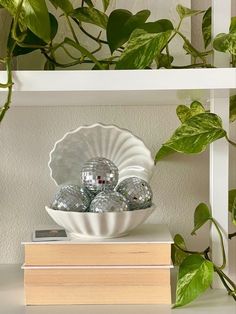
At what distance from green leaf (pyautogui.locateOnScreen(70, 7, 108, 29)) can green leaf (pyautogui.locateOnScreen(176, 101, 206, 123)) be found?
0.19 meters

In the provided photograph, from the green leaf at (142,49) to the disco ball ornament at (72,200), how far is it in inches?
7.5

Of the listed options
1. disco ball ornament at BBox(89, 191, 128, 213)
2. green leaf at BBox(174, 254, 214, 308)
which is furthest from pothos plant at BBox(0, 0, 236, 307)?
disco ball ornament at BBox(89, 191, 128, 213)

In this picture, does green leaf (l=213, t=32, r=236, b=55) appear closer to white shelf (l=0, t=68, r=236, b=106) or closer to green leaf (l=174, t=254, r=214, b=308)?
white shelf (l=0, t=68, r=236, b=106)

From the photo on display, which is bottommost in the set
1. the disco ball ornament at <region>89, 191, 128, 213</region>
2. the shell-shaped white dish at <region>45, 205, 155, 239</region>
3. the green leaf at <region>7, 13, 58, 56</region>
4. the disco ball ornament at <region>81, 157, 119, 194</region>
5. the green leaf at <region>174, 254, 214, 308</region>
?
the green leaf at <region>174, 254, 214, 308</region>

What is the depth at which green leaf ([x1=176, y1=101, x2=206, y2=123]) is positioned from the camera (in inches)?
42.4

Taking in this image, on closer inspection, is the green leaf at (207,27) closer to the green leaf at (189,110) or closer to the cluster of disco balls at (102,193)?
the green leaf at (189,110)

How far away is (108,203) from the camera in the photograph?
91cm

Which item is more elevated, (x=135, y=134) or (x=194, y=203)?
(x=135, y=134)

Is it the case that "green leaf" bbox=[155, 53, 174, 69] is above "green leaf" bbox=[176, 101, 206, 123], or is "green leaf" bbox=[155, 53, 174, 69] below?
above

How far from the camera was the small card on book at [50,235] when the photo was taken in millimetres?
932

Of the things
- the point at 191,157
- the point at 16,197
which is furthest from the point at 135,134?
the point at 16,197

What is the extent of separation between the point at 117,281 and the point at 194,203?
293 millimetres

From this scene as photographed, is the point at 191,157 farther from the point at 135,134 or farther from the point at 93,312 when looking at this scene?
the point at 93,312

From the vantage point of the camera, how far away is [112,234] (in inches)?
36.9
